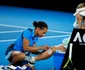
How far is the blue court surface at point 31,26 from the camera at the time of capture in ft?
7.37

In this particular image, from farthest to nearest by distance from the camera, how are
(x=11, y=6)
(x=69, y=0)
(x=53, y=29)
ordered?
(x=11, y=6)
(x=69, y=0)
(x=53, y=29)

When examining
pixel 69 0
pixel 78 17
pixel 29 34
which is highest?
pixel 69 0

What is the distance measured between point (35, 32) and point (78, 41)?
0.69m

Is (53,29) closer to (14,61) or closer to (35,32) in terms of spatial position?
(35,32)

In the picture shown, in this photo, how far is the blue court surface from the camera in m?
2.25

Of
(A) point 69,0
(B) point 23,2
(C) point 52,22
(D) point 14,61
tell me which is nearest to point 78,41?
(D) point 14,61

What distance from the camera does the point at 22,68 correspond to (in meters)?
2.07

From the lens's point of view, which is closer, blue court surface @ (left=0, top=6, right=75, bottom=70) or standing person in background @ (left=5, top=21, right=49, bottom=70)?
standing person in background @ (left=5, top=21, right=49, bottom=70)

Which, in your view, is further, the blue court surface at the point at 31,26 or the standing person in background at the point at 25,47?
the blue court surface at the point at 31,26

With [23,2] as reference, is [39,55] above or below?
below

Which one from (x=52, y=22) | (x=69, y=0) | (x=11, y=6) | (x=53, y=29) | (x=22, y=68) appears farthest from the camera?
(x=11, y=6)

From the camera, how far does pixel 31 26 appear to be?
2.49m

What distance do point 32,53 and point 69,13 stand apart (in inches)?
58.2

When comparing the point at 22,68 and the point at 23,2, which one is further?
the point at 23,2
